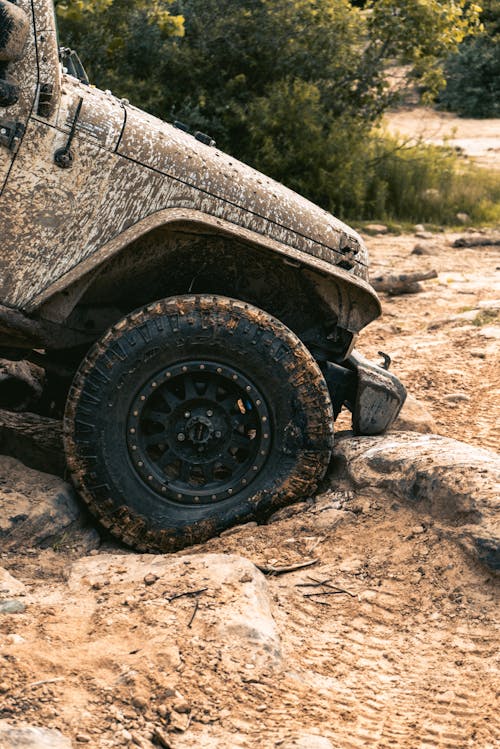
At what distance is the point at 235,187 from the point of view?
446cm

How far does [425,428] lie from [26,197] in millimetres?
2610

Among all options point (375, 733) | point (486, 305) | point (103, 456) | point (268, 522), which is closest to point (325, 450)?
point (268, 522)

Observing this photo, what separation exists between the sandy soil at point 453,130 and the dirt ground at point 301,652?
1280 cm

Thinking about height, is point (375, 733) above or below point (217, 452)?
below

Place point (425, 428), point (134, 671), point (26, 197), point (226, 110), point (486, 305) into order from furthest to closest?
point (226, 110)
point (486, 305)
point (425, 428)
point (26, 197)
point (134, 671)

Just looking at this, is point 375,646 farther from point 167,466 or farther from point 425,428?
point 425,428

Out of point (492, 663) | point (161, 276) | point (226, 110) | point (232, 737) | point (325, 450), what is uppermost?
point (226, 110)

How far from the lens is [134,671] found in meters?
3.24

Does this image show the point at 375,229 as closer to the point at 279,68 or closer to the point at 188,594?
the point at 279,68

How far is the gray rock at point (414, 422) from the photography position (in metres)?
5.65

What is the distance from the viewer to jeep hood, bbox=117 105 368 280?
4316 millimetres

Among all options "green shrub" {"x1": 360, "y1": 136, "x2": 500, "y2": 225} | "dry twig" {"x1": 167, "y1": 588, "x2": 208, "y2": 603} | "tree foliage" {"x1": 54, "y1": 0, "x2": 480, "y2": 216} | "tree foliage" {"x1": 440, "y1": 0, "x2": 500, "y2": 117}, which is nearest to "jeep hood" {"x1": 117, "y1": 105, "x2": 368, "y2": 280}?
"dry twig" {"x1": 167, "y1": 588, "x2": 208, "y2": 603}

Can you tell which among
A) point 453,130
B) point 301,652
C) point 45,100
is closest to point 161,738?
point 301,652

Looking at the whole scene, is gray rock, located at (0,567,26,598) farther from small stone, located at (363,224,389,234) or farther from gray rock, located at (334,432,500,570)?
small stone, located at (363,224,389,234)
